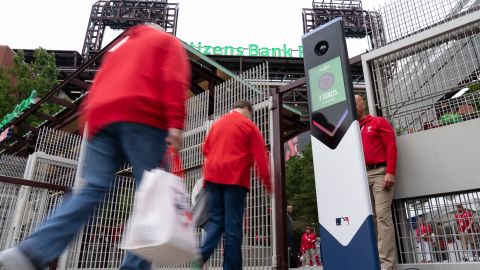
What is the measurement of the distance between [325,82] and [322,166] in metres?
0.95

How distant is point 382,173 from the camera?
4117mm

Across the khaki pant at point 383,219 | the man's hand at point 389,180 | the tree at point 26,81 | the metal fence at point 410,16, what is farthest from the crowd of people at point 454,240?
the tree at point 26,81

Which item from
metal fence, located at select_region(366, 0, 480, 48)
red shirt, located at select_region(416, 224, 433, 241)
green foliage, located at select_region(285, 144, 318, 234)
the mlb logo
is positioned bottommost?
red shirt, located at select_region(416, 224, 433, 241)

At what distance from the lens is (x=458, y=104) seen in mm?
4039

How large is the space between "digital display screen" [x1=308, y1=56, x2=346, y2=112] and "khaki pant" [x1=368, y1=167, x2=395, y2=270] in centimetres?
92

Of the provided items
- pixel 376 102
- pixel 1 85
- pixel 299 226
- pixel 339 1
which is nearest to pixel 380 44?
pixel 376 102

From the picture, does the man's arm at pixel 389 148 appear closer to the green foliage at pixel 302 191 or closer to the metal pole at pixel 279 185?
the metal pole at pixel 279 185

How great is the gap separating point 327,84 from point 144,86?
240 centimetres

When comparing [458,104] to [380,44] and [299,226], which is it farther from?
[299,226]

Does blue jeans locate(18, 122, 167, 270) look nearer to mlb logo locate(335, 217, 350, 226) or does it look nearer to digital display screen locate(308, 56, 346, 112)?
mlb logo locate(335, 217, 350, 226)

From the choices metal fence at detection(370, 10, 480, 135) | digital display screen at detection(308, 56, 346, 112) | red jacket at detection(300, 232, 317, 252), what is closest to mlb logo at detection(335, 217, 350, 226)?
digital display screen at detection(308, 56, 346, 112)

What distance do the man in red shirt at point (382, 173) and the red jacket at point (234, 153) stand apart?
1178mm

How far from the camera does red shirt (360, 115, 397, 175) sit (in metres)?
4.03

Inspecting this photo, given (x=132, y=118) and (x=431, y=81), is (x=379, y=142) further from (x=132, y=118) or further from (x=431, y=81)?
(x=132, y=118)
